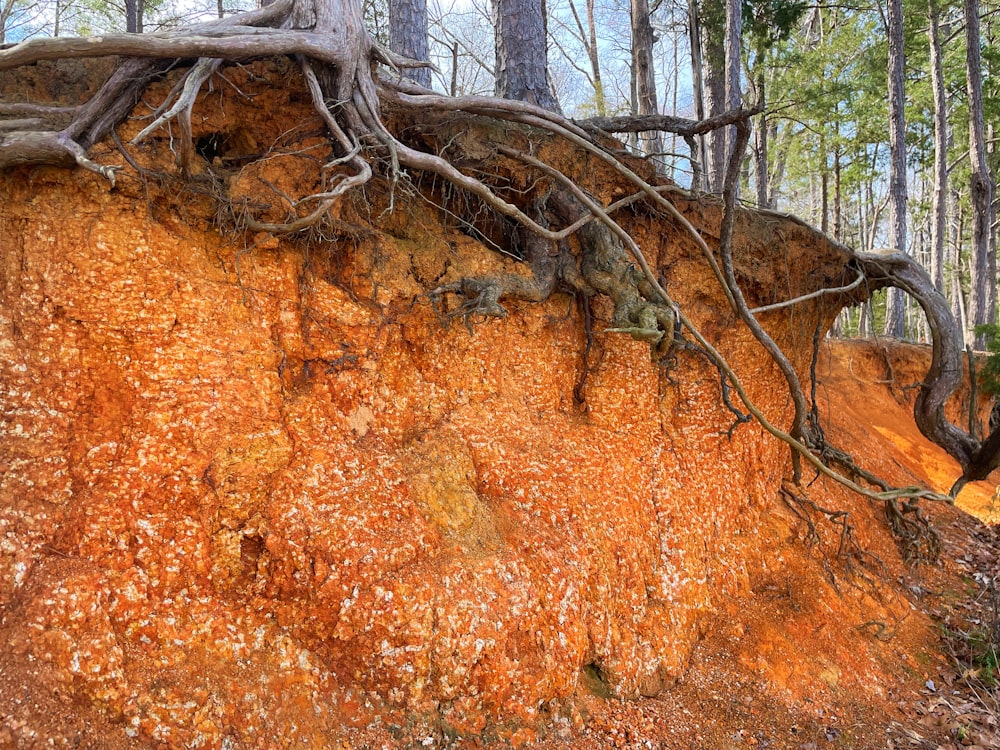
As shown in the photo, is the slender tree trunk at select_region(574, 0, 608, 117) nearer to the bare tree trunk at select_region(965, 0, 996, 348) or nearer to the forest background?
the forest background

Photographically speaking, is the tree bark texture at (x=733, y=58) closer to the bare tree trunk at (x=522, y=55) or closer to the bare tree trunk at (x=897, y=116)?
the bare tree trunk at (x=522, y=55)

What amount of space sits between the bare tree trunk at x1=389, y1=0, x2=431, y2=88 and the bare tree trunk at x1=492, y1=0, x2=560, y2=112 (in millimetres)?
1179

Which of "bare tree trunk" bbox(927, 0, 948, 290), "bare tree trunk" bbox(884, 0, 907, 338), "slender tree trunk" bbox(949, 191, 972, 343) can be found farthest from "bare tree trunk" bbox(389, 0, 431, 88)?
"slender tree trunk" bbox(949, 191, 972, 343)

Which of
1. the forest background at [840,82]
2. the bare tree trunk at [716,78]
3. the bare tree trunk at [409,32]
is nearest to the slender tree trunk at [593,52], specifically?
the forest background at [840,82]

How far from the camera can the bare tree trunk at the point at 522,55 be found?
17.2ft

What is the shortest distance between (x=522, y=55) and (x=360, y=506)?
4.36 meters

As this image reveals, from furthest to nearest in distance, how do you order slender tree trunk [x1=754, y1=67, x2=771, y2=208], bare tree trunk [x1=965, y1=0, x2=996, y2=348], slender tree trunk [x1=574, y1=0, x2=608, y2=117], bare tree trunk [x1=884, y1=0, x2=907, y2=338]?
slender tree trunk [x1=574, y1=0, x2=608, y2=117]
slender tree trunk [x1=754, y1=67, x2=771, y2=208]
bare tree trunk [x1=965, y1=0, x2=996, y2=348]
bare tree trunk [x1=884, y1=0, x2=907, y2=338]

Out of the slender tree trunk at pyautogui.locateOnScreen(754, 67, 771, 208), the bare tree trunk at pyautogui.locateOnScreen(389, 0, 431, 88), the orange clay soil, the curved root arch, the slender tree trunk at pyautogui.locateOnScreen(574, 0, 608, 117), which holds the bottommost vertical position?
the orange clay soil

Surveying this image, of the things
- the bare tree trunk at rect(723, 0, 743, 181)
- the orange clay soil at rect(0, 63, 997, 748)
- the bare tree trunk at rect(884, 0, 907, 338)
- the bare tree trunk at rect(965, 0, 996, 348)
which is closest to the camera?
the orange clay soil at rect(0, 63, 997, 748)

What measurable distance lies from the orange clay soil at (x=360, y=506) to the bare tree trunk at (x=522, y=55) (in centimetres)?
123

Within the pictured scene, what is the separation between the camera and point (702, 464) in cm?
478

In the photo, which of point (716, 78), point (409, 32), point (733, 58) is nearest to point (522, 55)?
point (409, 32)

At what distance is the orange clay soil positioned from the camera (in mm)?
2727

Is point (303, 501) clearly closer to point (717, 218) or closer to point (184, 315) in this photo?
point (184, 315)
